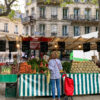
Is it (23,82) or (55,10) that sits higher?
(55,10)

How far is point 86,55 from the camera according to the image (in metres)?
18.7

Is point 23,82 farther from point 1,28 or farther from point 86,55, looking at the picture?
point 1,28

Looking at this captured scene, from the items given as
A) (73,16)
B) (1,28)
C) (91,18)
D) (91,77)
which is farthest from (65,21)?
Result: (91,77)

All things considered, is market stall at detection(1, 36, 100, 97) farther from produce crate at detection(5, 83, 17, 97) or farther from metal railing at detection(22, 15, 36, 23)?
metal railing at detection(22, 15, 36, 23)

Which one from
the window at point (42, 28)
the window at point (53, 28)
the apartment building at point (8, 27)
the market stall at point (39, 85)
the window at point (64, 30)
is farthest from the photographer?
the apartment building at point (8, 27)

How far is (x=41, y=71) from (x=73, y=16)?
32.2 metres

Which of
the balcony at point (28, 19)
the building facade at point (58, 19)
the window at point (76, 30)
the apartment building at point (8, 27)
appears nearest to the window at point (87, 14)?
the building facade at point (58, 19)

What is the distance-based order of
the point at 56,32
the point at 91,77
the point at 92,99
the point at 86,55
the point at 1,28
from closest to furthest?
the point at 92,99, the point at 91,77, the point at 86,55, the point at 56,32, the point at 1,28

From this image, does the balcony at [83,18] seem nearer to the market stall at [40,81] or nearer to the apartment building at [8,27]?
the apartment building at [8,27]

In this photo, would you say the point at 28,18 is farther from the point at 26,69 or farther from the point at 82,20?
the point at 26,69

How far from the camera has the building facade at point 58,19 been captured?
37.9 m

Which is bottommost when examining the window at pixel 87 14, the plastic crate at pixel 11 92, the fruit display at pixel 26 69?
the plastic crate at pixel 11 92

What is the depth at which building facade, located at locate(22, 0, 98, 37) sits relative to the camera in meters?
37.9

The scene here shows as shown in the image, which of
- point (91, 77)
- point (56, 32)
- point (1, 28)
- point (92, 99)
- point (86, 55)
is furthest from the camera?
point (1, 28)
